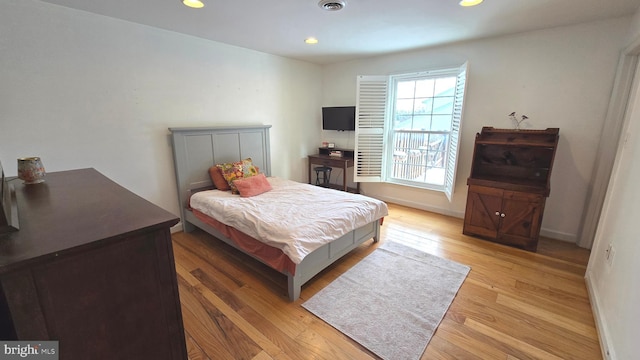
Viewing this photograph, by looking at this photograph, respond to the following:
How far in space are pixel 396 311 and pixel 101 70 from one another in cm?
339

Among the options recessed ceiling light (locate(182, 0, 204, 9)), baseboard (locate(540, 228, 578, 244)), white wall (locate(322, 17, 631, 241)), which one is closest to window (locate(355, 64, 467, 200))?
white wall (locate(322, 17, 631, 241))

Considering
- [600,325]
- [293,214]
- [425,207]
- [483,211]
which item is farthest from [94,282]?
[425,207]

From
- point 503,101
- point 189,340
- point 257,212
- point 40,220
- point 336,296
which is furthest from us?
point 503,101

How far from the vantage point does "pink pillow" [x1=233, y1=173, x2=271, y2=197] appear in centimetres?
304

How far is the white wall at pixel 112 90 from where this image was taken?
85.0 inches

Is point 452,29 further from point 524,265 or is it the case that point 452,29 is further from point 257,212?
point 257,212

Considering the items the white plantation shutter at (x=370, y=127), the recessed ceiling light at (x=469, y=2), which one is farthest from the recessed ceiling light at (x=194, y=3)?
the white plantation shutter at (x=370, y=127)

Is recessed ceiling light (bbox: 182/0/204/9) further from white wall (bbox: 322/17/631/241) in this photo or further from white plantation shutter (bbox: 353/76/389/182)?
white wall (bbox: 322/17/631/241)

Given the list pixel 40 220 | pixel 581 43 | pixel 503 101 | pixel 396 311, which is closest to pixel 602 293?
pixel 396 311

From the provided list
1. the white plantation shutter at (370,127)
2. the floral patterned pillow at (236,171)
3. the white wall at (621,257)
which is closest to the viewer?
the white wall at (621,257)

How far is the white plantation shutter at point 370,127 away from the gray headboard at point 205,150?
1.49 m

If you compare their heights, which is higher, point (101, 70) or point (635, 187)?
point (101, 70)

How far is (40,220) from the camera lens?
0.93 meters

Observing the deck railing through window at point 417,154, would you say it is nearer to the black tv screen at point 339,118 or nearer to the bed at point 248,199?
the black tv screen at point 339,118
